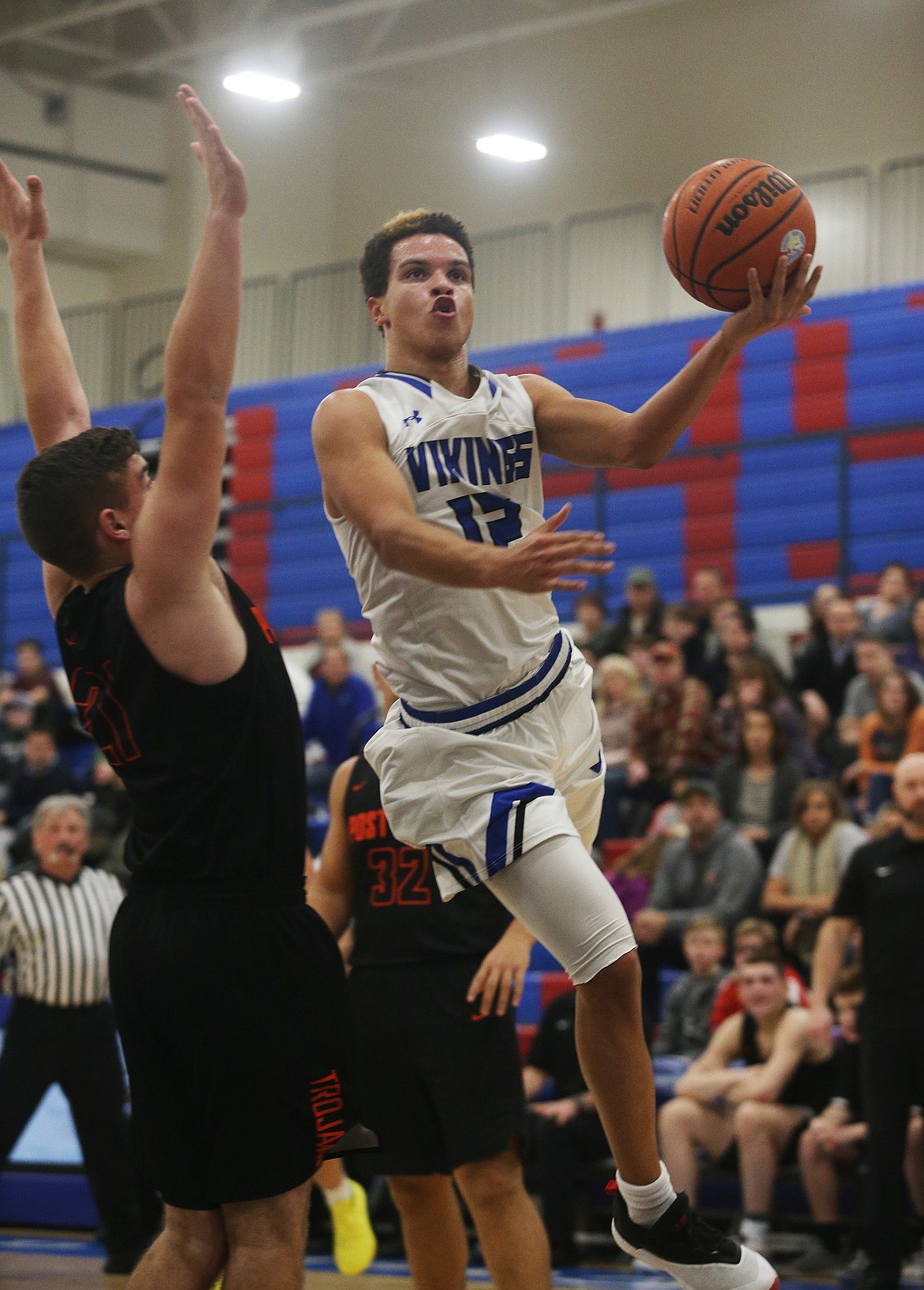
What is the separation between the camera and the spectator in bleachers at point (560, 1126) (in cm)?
800

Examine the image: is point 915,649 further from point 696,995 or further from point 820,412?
point 820,412

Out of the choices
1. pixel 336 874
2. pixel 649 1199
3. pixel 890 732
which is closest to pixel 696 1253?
pixel 649 1199

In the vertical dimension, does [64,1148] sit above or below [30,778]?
below

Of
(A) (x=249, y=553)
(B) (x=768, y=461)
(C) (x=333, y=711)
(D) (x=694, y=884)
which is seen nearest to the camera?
(D) (x=694, y=884)

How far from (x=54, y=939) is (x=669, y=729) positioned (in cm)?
409

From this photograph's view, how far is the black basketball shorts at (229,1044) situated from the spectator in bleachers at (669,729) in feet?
22.9

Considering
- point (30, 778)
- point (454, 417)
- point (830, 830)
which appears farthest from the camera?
point (30, 778)

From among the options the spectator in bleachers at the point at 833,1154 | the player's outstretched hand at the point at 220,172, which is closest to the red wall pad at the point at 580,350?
the spectator in bleachers at the point at 833,1154

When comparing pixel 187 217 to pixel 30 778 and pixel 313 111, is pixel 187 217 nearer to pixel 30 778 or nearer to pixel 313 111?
pixel 313 111

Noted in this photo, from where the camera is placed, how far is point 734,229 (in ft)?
13.4

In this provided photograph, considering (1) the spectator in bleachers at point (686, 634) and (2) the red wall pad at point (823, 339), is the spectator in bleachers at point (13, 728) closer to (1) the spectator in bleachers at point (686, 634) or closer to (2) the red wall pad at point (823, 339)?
(1) the spectator in bleachers at point (686, 634)

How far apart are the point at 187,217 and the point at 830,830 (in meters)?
15.3

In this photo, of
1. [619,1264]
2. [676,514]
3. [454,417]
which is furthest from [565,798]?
Answer: [676,514]

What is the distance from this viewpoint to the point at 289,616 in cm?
1647
